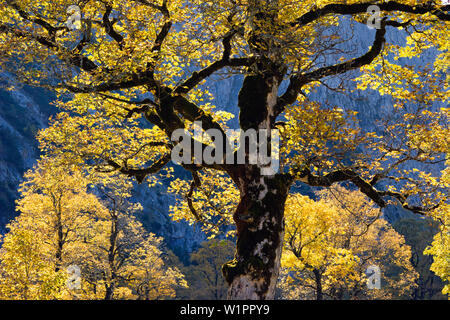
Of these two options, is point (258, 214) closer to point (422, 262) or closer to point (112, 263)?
point (112, 263)

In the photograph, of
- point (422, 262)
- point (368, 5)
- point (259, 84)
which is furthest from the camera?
point (422, 262)

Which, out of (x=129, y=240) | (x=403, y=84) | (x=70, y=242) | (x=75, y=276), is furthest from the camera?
(x=129, y=240)

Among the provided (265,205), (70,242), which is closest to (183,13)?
(265,205)

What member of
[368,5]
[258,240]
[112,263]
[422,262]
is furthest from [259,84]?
[422,262]

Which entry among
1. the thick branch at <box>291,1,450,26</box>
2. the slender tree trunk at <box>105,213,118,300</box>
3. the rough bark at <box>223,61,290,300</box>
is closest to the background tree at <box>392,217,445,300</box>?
the slender tree trunk at <box>105,213,118,300</box>

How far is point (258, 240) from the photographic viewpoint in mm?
6078

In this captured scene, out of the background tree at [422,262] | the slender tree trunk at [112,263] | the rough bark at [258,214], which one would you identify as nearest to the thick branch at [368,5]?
the rough bark at [258,214]

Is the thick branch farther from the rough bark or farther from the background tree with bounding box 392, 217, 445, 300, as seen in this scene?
the background tree with bounding box 392, 217, 445, 300

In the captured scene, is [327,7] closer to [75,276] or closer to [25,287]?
[25,287]

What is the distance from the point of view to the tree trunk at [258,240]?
579cm

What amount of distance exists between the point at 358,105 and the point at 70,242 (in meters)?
78.9

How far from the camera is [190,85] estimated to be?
7625 millimetres

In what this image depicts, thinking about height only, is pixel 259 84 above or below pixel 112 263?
above

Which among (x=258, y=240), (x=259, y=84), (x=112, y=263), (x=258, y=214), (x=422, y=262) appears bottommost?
(x=258, y=240)
